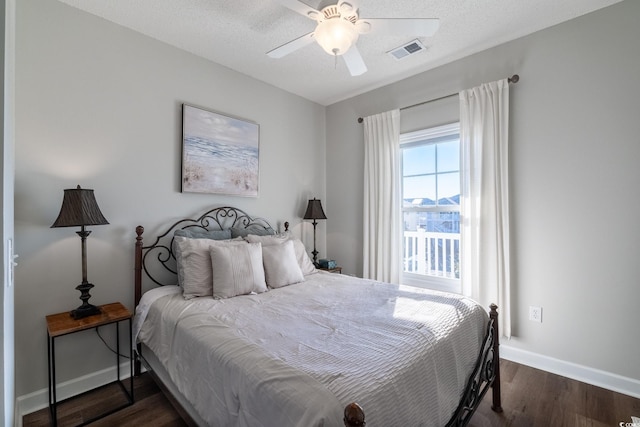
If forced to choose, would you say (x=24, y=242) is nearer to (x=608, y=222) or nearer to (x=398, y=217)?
(x=398, y=217)

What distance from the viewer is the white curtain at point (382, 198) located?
10.5ft

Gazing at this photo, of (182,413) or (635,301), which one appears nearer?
(182,413)

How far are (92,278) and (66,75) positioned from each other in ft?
4.77

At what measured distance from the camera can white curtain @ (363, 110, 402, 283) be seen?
321cm

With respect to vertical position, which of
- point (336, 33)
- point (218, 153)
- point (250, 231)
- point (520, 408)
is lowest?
point (520, 408)

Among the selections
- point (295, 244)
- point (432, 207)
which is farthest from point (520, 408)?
point (295, 244)

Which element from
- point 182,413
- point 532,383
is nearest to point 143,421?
point 182,413

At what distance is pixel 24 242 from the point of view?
1868 millimetres

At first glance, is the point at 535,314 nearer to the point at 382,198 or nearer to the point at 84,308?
the point at 382,198

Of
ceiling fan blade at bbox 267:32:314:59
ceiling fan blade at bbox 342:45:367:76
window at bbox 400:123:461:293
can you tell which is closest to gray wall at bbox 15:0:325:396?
ceiling fan blade at bbox 267:32:314:59

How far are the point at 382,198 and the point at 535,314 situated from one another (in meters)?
1.72

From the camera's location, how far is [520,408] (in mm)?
1899

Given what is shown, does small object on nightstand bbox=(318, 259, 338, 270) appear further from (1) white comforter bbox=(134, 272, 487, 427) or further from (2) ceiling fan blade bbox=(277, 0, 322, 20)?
(2) ceiling fan blade bbox=(277, 0, 322, 20)

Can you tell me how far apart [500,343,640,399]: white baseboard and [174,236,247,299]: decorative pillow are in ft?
8.48
